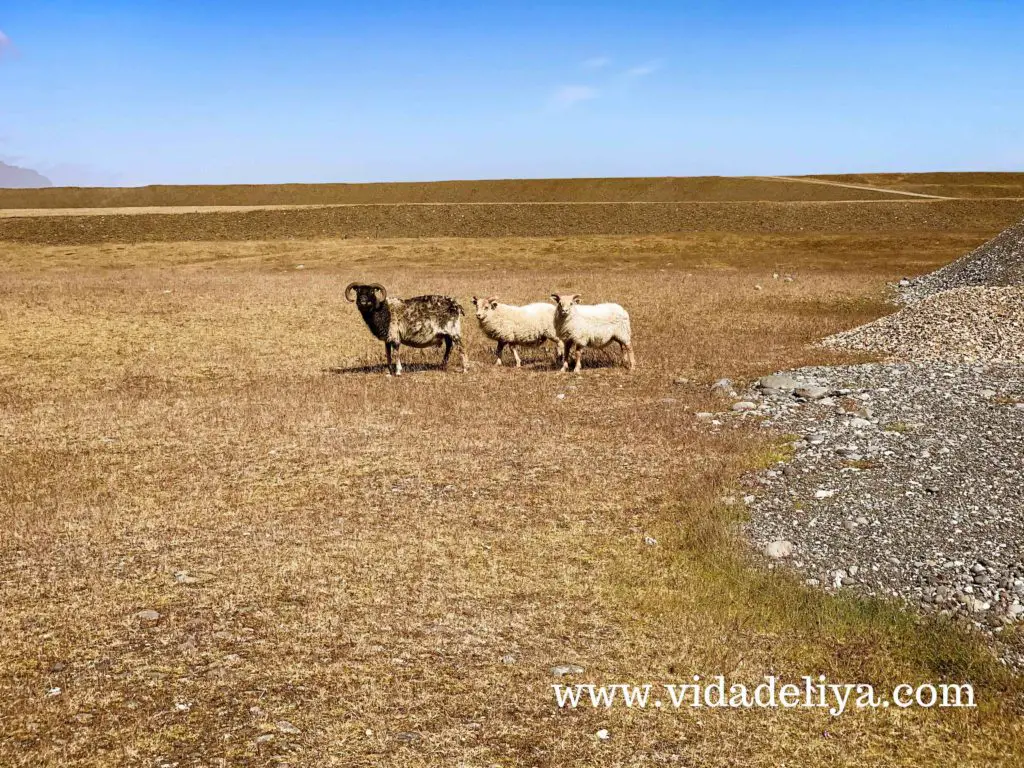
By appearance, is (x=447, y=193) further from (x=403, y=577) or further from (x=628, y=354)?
(x=403, y=577)

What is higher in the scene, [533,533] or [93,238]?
[93,238]

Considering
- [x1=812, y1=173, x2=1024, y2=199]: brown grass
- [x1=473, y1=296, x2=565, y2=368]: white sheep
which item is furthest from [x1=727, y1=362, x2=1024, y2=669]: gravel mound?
[x1=812, y1=173, x2=1024, y2=199]: brown grass

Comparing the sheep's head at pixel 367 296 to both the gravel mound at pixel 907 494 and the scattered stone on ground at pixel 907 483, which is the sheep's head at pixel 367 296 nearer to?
the scattered stone on ground at pixel 907 483

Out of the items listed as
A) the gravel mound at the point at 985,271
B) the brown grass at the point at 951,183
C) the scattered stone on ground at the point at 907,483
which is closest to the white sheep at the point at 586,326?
the scattered stone on ground at the point at 907,483

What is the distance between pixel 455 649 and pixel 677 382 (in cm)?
1226

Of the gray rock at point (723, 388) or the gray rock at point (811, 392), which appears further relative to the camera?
the gray rock at point (723, 388)

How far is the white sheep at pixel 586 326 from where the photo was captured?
1953cm

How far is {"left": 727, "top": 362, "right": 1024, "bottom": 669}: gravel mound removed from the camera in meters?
8.50

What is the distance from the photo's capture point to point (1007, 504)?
9.95 meters

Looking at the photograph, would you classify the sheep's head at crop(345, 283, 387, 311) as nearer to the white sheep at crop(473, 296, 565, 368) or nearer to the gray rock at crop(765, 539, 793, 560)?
the white sheep at crop(473, 296, 565, 368)

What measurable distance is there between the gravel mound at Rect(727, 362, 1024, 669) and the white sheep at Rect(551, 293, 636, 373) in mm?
4740

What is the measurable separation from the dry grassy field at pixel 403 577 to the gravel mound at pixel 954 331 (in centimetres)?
195

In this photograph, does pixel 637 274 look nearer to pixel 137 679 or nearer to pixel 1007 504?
pixel 1007 504

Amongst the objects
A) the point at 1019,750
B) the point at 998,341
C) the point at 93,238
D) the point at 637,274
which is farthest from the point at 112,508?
the point at 93,238
